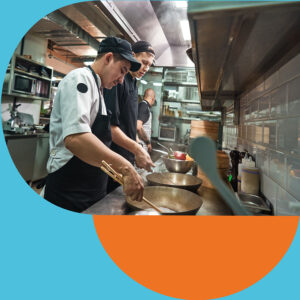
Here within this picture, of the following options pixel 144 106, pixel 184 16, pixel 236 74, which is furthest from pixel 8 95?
pixel 236 74

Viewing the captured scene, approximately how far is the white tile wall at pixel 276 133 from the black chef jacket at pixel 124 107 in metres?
0.34

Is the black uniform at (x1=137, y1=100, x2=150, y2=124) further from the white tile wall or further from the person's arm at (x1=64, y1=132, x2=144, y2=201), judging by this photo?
the white tile wall

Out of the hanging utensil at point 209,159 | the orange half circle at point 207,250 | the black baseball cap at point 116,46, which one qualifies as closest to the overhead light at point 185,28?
the black baseball cap at point 116,46

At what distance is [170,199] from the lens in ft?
2.43

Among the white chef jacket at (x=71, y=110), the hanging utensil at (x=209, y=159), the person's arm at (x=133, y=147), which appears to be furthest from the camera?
the person's arm at (x=133, y=147)

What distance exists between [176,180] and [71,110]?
17.4 inches

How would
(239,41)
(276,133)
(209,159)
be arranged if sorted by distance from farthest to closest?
1. (276,133)
2. (239,41)
3. (209,159)

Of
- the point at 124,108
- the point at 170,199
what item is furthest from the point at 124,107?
the point at 170,199

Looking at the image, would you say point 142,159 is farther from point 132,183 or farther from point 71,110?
point 71,110

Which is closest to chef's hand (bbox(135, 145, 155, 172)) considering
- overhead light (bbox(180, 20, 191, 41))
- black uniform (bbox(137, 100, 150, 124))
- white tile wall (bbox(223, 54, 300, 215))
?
black uniform (bbox(137, 100, 150, 124))

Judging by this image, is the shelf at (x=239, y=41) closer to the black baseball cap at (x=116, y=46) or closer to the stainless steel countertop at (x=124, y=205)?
the black baseball cap at (x=116, y=46)

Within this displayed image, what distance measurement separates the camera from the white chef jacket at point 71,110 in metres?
0.58

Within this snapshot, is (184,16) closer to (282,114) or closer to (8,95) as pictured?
(282,114)

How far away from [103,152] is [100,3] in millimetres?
466
